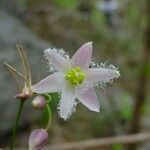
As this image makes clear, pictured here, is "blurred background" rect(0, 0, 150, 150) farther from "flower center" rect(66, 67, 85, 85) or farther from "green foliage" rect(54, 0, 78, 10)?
"flower center" rect(66, 67, 85, 85)

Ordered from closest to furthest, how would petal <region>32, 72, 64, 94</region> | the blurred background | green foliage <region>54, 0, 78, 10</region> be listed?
petal <region>32, 72, 64, 94</region> < the blurred background < green foliage <region>54, 0, 78, 10</region>

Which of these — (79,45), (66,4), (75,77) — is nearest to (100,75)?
(75,77)

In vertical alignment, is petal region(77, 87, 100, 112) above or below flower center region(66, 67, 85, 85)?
below

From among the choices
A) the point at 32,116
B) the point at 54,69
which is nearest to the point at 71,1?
the point at 32,116

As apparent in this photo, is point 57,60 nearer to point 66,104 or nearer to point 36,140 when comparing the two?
point 66,104

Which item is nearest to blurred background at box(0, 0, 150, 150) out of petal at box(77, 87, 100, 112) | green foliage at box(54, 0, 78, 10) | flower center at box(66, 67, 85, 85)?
green foliage at box(54, 0, 78, 10)

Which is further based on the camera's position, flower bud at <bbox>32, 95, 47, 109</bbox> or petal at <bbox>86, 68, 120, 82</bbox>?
petal at <bbox>86, 68, 120, 82</bbox>

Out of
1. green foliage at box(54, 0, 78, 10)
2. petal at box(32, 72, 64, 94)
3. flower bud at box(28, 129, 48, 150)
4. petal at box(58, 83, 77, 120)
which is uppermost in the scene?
petal at box(32, 72, 64, 94)
